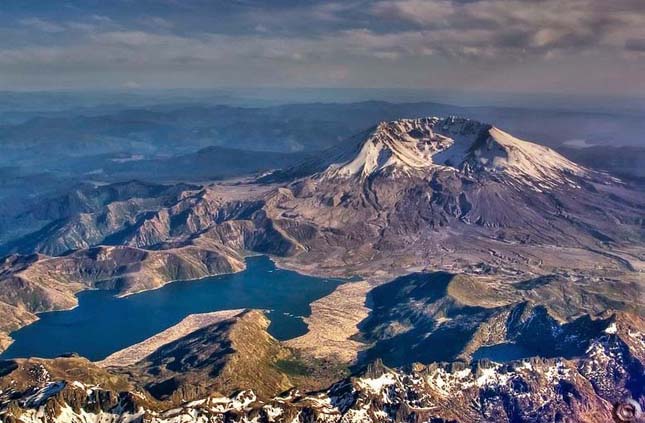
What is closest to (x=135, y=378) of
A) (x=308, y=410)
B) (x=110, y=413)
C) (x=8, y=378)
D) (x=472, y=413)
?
(x=8, y=378)

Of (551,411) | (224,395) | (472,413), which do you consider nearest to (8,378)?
(224,395)

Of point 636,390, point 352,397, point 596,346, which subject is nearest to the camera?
point 352,397

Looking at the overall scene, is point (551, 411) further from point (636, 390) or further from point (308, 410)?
point (308, 410)

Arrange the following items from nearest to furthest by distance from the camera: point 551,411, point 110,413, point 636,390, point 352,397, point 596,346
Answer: point 110,413 < point 352,397 < point 551,411 < point 636,390 < point 596,346

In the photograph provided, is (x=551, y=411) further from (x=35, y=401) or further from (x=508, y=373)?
(x=35, y=401)

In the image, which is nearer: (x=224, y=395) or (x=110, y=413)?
(x=110, y=413)

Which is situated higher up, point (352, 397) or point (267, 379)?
point (352, 397)
